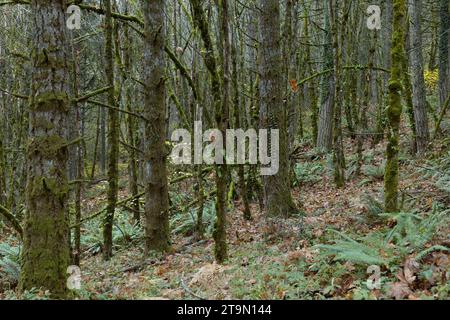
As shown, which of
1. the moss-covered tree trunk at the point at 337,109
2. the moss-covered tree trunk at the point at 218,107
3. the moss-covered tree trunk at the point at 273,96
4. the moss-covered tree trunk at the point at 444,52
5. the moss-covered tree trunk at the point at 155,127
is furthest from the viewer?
the moss-covered tree trunk at the point at 444,52

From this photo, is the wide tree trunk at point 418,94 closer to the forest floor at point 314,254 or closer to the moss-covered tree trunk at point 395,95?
the forest floor at point 314,254

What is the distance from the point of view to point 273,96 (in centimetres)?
922

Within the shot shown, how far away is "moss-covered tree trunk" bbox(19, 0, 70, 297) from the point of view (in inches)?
199

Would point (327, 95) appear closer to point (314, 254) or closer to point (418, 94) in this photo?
point (418, 94)

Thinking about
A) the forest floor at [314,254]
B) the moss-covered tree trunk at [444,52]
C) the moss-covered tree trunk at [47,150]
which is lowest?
the forest floor at [314,254]

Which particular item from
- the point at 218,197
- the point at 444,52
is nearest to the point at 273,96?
the point at 218,197

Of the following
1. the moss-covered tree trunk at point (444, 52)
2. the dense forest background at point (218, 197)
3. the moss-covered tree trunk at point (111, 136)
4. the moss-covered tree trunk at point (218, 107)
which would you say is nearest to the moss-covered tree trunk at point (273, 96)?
the dense forest background at point (218, 197)

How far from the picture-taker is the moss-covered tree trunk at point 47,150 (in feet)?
16.5

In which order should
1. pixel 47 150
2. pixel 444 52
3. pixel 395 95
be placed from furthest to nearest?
1. pixel 444 52
2. pixel 395 95
3. pixel 47 150

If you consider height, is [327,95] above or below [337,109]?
above

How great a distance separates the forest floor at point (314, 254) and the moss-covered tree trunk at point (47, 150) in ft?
2.47

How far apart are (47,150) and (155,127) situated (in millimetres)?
3281

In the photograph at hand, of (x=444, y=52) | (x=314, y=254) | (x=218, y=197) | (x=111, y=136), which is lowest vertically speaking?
(x=314, y=254)

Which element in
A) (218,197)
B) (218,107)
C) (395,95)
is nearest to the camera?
(218,107)
